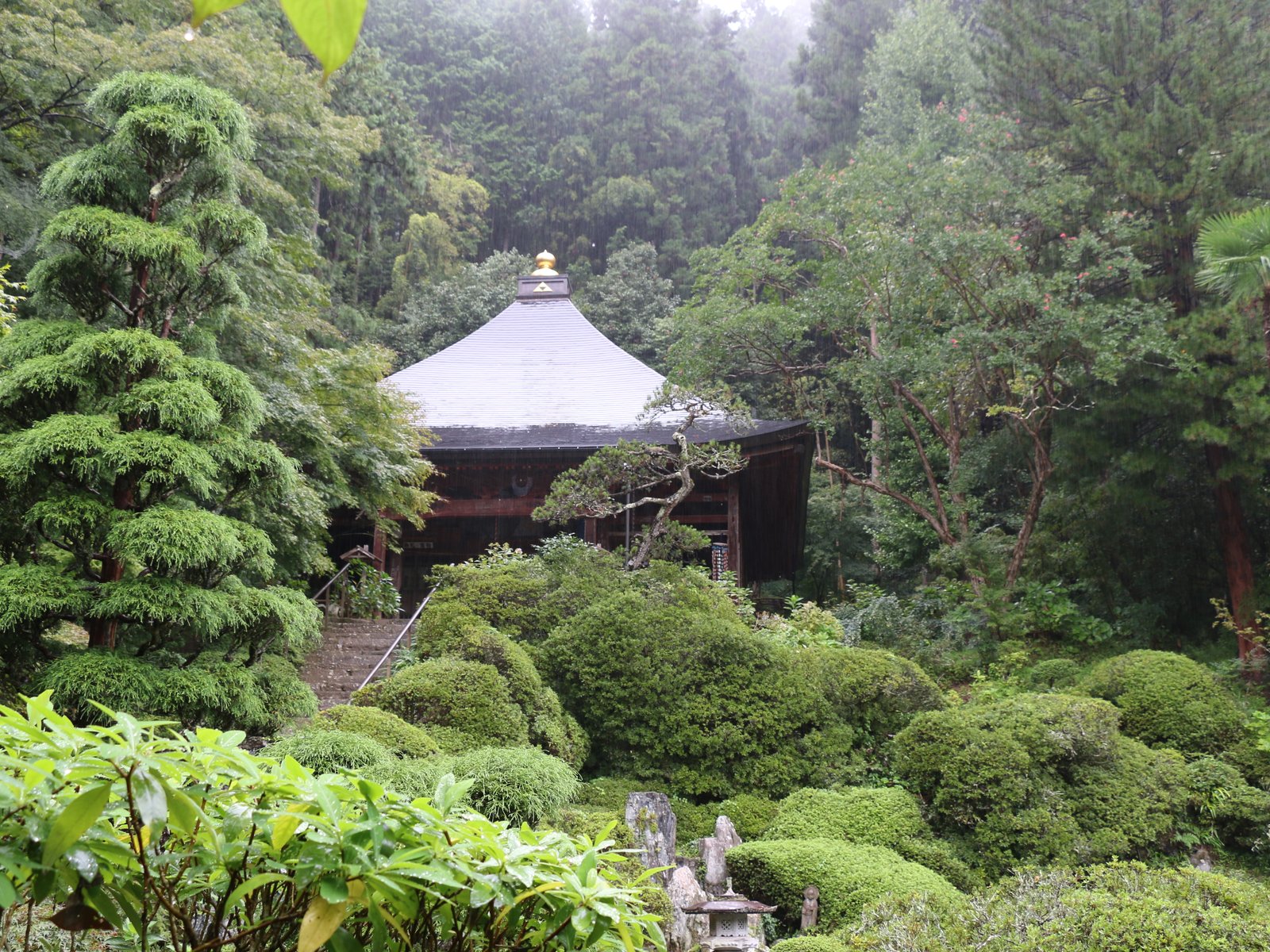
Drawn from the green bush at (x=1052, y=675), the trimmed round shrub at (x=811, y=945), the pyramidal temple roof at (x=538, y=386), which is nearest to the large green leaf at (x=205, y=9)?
the trimmed round shrub at (x=811, y=945)

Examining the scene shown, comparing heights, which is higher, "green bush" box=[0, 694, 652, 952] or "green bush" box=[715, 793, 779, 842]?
"green bush" box=[0, 694, 652, 952]

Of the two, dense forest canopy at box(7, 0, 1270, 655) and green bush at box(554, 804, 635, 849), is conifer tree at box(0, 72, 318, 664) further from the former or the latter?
green bush at box(554, 804, 635, 849)

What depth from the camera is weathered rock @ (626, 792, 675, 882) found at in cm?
483

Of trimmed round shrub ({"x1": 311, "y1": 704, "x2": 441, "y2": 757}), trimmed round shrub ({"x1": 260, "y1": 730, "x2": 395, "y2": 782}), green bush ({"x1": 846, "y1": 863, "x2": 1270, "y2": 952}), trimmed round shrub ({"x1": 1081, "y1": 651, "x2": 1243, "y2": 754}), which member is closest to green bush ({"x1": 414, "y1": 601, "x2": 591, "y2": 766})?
trimmed round shrub ({"x1": 311, "y1": 704, "x2": 441, "y2": 757})

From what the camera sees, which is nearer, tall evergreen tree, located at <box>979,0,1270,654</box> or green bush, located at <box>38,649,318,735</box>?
green bush, located at <box>38,649,318,735</box>

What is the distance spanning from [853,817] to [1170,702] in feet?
8.80

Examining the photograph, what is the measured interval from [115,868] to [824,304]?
12090mm

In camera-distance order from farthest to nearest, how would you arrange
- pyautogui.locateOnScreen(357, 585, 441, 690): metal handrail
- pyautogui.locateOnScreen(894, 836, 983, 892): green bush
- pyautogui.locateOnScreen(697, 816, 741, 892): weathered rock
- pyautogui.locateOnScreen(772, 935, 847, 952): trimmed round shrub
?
pyautogui.locateOnScreen(357, 585, 441, 690): metal handrail, pyautogui.locateOnScreen(894, 836, 983, 892): green bush, pyautogui.locateOnScreen(697, 816, 741, 892): weathered rock, pyautogui.locateOnScreen(772, 935, 847, 952): trimmed round shrub

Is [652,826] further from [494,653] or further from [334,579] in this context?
[334,579]

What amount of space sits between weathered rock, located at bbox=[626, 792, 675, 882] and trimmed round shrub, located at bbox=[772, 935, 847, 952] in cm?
83

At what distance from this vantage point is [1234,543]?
30.8 ft

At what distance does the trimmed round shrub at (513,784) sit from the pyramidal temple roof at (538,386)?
6808 mm

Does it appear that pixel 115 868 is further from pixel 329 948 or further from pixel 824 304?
pixel 824 304

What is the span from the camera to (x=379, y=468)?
27.7ft
